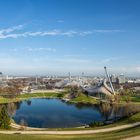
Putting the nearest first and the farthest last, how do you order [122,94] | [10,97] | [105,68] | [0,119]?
[0,119] → [10,97] → [122,94] → [105,68]

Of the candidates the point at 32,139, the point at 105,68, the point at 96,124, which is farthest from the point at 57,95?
the point at 32,139

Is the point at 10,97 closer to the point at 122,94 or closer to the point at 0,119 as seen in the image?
the point at 122,94

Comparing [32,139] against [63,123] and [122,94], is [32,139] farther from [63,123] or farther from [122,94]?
[122,94]

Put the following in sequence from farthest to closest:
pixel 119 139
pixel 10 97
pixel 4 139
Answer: pixel 10 97
pixel 4 139
pixel 119 139

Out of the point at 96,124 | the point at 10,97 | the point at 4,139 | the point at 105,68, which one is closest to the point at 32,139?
the point at 4,139

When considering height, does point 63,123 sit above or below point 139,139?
below

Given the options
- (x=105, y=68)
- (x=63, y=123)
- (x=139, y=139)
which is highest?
(x=105, y=68)

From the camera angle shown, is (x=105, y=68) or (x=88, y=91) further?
(x=105, y=68)

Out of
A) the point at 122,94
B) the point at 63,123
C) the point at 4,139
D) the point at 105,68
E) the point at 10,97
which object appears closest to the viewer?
the point at 4,139

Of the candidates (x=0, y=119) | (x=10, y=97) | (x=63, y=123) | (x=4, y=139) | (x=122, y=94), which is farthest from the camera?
(x=122, y=94)
